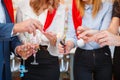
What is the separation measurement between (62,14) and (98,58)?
1.42 feet

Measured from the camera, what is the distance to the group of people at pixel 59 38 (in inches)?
64.9

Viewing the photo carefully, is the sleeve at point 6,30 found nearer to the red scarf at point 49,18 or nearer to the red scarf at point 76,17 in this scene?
the red scarf at point 49,18

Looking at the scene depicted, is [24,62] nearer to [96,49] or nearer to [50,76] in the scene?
[50,76]

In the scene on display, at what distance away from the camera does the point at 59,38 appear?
178 centimetres

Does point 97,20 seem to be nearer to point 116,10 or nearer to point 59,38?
point 116,10

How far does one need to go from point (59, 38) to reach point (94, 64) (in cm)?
44

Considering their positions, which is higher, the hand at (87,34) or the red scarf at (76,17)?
the red scarf at (76,17)

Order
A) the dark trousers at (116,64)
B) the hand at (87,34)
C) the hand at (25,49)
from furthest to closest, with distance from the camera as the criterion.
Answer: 1. the dark trousers at (116,64)
2. the hand at (25,49)
3. the hand at (87,34)

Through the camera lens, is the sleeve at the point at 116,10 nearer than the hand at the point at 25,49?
No

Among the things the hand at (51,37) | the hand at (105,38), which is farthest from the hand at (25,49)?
the hand at (105,38)

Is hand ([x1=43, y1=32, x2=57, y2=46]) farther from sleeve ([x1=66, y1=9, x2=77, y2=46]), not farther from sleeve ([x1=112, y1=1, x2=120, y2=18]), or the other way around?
sleeve ([x1=112, y1=1, x2=120, y2=18])

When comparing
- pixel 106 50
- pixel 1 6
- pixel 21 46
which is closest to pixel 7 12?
pixel 1 6

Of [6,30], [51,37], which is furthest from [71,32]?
[6,30]

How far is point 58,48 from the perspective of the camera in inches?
77.3
